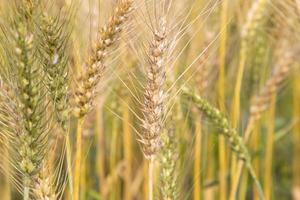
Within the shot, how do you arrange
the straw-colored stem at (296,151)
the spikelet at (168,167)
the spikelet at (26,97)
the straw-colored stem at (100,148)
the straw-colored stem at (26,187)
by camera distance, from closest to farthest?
the spikelet at (26,97)
the straw-colored stem at (26,187)
the spikelet at (168,167)
the straw-colored stem at (100,148)
the straw-colored stem at (296,151)

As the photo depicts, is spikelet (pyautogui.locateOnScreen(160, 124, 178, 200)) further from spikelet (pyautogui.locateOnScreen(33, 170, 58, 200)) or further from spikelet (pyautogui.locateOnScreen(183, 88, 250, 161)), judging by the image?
spikelet (pyautogui.locateOnScreen(33, 170, 58, 200))

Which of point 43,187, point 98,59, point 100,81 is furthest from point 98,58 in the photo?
point 43,187

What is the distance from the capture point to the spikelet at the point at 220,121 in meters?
1.62

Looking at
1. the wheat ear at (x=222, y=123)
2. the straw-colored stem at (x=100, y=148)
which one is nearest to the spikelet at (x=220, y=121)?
the wheat ear at (x=222, y=123)

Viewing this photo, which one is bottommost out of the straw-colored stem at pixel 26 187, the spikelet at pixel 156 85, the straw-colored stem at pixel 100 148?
the straw-colored stem at pixel 26 187

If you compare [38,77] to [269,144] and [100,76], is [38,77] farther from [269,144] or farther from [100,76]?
[269,144]

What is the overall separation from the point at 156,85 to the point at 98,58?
12 centimetres

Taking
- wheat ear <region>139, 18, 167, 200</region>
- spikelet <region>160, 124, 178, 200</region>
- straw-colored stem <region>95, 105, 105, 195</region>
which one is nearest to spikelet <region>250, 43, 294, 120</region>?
straw-colored stem <region>95, 105, 105, 195</region>

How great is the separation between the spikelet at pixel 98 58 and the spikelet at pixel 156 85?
0.07 metres

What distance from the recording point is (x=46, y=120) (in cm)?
126

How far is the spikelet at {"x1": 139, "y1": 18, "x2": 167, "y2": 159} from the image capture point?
51.9 inches

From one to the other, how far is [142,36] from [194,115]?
0.55 m

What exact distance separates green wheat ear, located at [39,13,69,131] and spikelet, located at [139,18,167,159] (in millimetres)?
147

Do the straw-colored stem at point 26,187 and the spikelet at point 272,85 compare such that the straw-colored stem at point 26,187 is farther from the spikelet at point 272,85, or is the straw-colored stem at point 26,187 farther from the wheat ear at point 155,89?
the spikelet at point 272,85
